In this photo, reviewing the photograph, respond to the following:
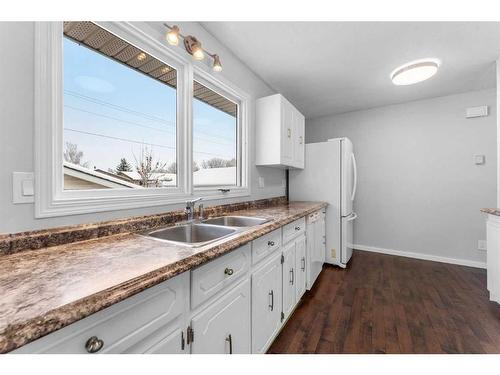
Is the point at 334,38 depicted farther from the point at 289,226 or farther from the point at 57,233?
the point at 57,233

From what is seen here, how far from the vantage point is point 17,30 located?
34.6 inches

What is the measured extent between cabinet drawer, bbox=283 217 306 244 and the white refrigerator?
103 cm

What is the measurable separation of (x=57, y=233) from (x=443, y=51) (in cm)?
329

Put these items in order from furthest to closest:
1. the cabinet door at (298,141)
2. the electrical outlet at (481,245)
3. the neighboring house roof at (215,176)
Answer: the electrical outlet at (481,245), the cabinet door at (298,141), the neighboring house roof at (215,176)

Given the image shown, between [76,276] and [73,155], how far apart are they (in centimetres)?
78

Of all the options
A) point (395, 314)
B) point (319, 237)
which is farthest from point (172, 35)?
point (395, 314)

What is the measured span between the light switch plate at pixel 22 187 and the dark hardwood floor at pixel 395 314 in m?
1.61

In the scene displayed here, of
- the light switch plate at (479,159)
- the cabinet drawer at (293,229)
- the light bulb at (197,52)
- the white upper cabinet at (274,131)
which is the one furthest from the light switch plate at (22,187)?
the light switch plate at (479,159)

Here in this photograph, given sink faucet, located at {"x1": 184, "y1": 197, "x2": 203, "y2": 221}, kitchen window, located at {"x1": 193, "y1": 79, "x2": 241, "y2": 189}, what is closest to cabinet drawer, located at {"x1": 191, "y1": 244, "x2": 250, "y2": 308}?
sink faucet, located at {"x1": 184, "y1": 197, "x2": 203, "y2": 221}

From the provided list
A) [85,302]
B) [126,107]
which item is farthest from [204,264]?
[126,107]

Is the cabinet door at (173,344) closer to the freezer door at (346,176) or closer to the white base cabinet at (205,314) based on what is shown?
the white base cabinet at (205,314)

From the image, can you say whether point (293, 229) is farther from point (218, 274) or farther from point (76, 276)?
point (76, 276)

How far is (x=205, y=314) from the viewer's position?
889 millimetres

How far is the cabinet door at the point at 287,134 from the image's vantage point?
246cm
